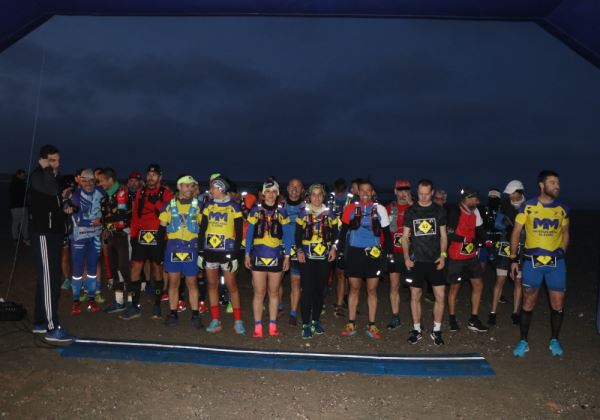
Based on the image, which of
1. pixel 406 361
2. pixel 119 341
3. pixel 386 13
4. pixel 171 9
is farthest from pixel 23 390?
pixel 386 13

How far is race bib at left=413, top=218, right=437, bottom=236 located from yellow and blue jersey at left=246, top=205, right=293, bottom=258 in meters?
2.03

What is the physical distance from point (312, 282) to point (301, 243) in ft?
2.13

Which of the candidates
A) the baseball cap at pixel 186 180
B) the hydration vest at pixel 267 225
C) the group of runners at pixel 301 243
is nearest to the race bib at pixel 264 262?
the group of runners at pixel 301 243

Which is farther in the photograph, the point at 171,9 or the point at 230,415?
the point at 171,9

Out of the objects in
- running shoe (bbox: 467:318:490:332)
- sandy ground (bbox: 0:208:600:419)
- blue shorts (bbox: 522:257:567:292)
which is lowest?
sandy ground (bbox: 0:208:600:419)

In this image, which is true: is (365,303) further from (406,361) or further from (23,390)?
(23,390)

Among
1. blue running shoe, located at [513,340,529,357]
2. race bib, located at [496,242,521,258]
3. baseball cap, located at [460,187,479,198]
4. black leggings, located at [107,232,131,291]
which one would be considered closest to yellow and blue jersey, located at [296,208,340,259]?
baseball cap, located at [460,187,479,198]

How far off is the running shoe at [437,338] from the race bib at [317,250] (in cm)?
213

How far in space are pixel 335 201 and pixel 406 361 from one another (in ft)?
13.1

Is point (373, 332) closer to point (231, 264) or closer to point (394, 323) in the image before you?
point (394, 323)

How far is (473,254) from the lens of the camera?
7164 millimetres

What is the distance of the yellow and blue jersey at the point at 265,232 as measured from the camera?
6469 mm

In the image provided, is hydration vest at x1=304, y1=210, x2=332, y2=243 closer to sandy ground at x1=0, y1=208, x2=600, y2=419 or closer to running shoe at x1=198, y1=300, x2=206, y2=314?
sandy ground at x1=0, y1=208, x2=600, y2=419

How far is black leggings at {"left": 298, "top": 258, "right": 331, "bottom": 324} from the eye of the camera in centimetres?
670
